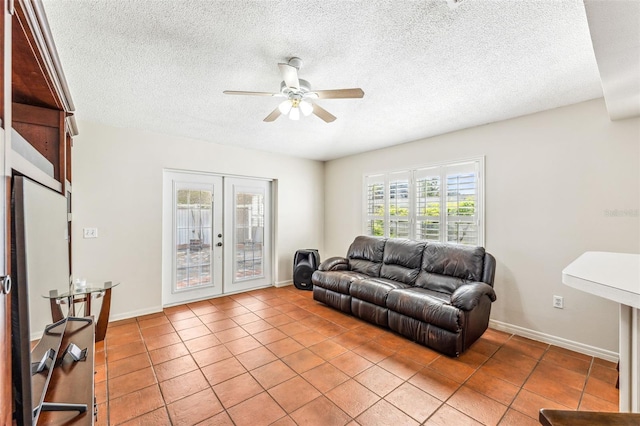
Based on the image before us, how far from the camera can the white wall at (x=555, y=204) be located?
8.54 feet

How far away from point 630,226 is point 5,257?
13.4ft

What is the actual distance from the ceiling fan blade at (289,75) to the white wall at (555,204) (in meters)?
2.60

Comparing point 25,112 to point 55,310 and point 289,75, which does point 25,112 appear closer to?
point 55,310

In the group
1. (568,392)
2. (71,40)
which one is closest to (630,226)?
(568,392)

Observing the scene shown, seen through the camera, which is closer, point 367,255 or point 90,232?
point 90,232

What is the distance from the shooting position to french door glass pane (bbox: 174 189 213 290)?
418cm

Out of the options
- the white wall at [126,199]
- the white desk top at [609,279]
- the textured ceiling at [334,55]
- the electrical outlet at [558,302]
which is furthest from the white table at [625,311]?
the white wall at [126,199]

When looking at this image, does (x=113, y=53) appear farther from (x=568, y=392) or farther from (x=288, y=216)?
(x=568, y=392)

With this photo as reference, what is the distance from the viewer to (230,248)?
4664 mm

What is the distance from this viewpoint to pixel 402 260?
3920 millimetres

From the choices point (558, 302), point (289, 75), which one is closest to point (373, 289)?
point (558, 302)

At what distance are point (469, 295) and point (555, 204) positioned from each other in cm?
139

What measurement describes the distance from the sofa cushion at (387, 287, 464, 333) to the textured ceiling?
2016 mm

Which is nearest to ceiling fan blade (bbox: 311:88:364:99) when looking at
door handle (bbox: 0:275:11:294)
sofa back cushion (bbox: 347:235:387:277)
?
door handle (bbox: 0:275:11:294)
